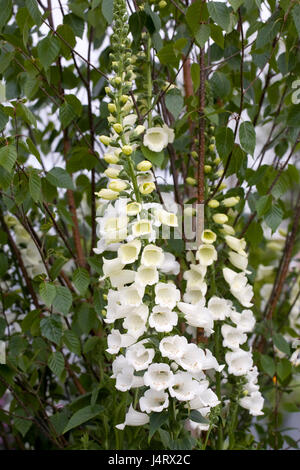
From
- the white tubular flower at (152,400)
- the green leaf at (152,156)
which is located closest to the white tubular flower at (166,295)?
the white tubular flower at (152,400)

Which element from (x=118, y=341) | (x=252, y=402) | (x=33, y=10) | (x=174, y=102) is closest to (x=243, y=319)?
(x=252, y=402)

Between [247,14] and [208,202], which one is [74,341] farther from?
[247,14]

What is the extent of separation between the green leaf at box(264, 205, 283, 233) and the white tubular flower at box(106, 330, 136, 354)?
1.00ft

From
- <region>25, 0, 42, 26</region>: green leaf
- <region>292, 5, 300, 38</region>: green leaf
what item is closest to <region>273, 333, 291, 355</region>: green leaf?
<region>292, 5, 300, 38</region>: green leaf

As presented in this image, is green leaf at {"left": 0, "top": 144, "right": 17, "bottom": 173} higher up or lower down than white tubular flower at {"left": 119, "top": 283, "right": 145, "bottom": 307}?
higher up

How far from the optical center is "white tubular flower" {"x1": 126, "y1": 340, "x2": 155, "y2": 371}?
0.75 meters

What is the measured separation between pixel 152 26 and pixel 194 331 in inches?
20.9

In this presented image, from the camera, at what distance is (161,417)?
2.53 ft

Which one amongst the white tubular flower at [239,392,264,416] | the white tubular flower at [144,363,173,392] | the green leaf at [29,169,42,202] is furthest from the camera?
the white tubular flower at [239,392,264,416]

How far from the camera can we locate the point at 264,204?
36.5 inches

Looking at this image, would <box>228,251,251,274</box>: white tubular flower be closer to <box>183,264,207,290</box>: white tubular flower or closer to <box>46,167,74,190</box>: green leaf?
<box>183,264,207,290</box>: white tubular flower

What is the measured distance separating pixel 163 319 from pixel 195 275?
20 cm

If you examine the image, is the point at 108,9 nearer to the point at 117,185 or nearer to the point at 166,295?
the point at 117,185

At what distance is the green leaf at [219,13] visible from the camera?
0.79 m
